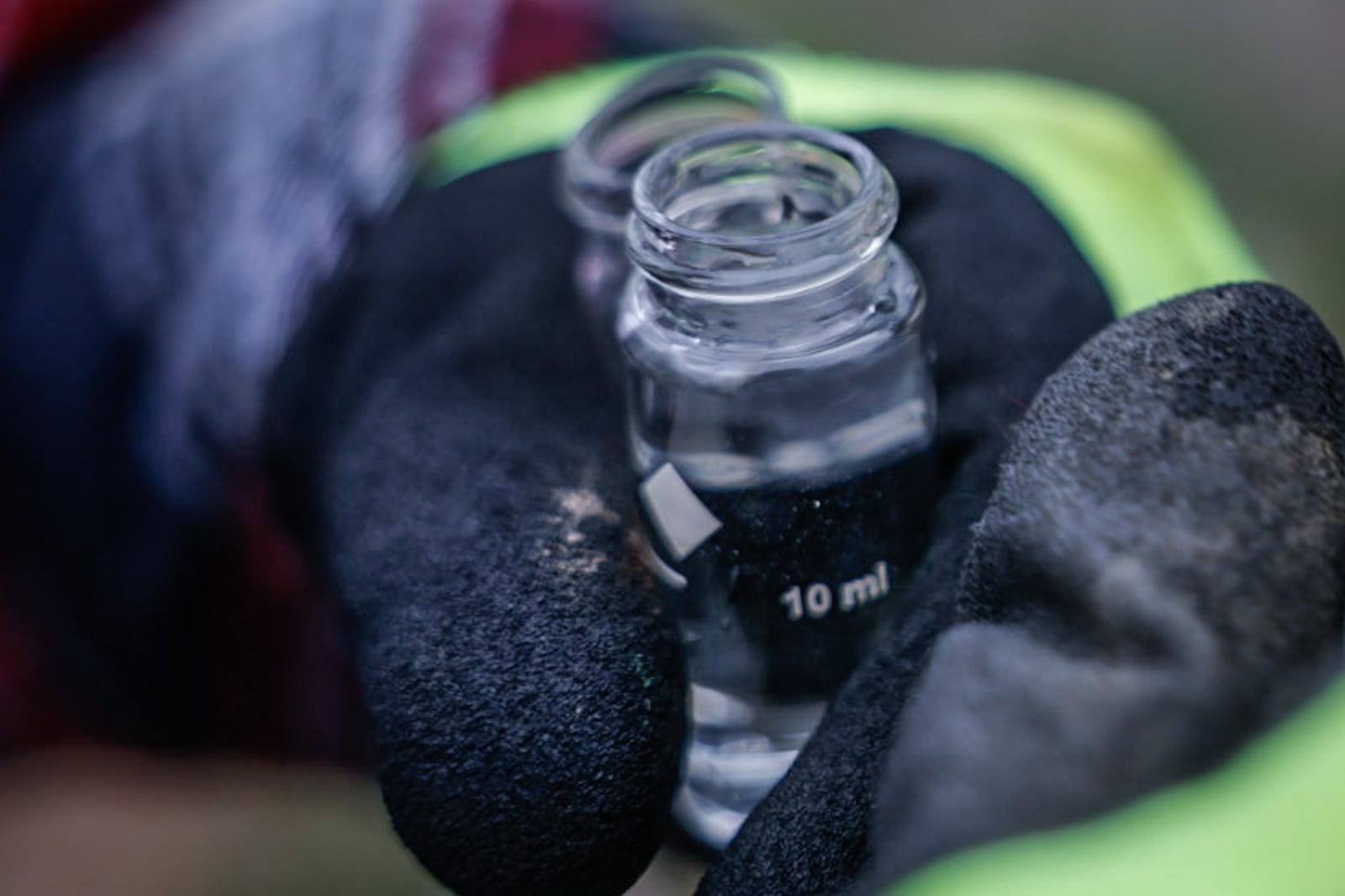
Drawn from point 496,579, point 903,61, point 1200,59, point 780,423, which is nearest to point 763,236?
point 780,423

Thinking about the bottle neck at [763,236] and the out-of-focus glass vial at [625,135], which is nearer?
the bottle neck at [763,236]

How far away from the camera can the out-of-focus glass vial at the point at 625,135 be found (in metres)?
0.65

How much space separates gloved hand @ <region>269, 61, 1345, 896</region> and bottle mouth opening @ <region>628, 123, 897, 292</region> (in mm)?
92

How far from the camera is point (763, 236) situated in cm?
50

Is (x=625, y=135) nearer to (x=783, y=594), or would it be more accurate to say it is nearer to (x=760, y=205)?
(x=760, y=205)

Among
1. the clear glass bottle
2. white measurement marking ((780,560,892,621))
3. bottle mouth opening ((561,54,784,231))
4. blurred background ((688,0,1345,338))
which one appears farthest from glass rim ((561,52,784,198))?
blurred background ((688,0,1345,338))

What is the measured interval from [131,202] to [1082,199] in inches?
23.2

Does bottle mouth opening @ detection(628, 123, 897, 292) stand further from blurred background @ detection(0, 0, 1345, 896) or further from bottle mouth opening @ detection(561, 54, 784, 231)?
blurred background @ detection(0, 0, 1345, 896)

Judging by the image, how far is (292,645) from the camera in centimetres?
85

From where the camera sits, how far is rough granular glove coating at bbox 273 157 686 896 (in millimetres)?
469

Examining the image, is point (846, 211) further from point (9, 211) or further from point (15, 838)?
point (15, 838)

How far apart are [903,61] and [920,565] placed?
1630mm

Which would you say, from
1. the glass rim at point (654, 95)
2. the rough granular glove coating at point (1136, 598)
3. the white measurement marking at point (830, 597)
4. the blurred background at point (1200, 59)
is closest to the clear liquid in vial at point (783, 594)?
the white measurement marking at point (830, 597)

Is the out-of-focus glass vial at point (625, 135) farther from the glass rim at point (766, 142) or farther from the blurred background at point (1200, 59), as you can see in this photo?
the blurred background at point (1200, 59)
